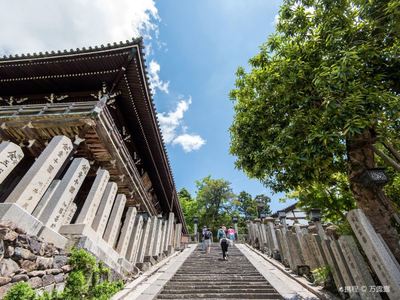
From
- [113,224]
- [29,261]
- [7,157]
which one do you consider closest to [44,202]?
[7,157]

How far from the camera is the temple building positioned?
240 inches

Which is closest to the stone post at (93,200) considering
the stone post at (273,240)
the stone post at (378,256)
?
the stone post at (378,256)

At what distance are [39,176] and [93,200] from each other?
1.98 m

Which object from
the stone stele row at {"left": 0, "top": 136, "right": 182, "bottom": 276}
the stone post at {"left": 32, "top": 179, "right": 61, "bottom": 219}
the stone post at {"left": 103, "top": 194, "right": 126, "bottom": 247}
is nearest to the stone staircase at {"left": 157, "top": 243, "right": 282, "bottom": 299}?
the stone stele row at {"left": 0, "top": 136, "right": 182, "bottom": 276}

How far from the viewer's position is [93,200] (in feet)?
24.8

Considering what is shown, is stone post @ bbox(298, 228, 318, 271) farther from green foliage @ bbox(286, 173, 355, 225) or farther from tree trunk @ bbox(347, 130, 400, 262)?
green foliage @ bbox(286, 173, 355, 225)

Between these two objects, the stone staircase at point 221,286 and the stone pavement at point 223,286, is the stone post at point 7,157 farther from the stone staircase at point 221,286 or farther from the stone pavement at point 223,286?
the stone staircase at point 221,286

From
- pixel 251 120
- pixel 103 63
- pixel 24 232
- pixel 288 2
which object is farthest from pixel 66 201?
pixel 288 2

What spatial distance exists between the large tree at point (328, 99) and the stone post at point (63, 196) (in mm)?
5263

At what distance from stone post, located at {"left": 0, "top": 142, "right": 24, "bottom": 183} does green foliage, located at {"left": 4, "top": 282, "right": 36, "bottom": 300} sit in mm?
3661

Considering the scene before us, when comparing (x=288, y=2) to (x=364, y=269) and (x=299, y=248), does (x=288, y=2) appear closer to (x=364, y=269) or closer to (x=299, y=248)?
(x=364, y=269)

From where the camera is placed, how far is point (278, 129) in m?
6.20

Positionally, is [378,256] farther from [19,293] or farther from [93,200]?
[93,200]

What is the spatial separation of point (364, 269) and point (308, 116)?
10.7ft
